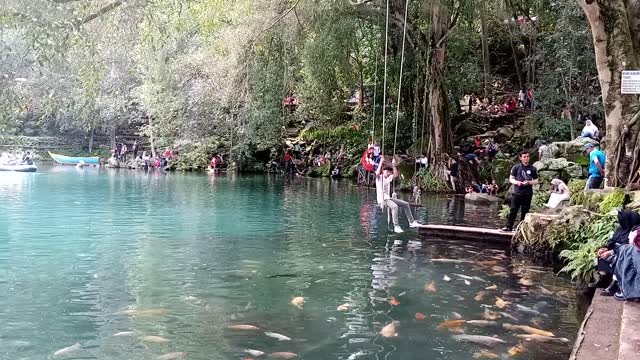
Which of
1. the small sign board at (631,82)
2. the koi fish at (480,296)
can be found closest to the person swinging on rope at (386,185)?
the small sign board at (631,82)

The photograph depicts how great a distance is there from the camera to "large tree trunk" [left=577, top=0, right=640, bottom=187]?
34.9 ft

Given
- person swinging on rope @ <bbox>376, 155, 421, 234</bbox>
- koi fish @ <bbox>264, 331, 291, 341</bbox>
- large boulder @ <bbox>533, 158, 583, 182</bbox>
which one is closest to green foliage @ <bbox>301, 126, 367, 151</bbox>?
large boulder @ <bbox>533, 158, 583, 182</bbox>

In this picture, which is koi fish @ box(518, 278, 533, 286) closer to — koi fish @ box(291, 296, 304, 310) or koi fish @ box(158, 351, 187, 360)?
koi fish @ box(291, 296, 304, 310)

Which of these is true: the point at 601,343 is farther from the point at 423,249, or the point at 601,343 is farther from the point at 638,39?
the point at 638,39

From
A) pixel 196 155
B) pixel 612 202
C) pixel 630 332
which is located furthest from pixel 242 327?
pixel 196 155

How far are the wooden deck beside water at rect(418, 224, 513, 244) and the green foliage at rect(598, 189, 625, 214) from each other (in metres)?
1.89

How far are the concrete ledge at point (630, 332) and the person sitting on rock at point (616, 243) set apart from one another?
0.65 meters

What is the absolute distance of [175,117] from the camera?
35438 mm

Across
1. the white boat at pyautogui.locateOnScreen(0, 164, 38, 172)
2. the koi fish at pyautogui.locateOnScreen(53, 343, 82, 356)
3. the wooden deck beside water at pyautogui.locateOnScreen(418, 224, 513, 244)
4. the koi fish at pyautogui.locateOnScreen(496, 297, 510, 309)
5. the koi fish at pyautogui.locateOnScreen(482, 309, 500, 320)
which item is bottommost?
the koi fish at pyautogui.locateOnScreen(53, 343, 82, 356)

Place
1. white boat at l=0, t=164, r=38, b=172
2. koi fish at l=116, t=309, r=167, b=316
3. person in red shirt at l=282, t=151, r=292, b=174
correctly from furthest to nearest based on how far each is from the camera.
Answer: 1. person in red shirt at l=282, t=151, r=292, b=174
2. white boat at l=0, t=164, r=38, b=172
3. koi fish at l=116, t=309, r=167, b=316

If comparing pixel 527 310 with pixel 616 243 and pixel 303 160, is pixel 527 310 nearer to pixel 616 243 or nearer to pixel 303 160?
pixel 616 243

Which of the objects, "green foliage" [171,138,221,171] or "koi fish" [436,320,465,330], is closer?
"koi fish" [436,320,465,330]

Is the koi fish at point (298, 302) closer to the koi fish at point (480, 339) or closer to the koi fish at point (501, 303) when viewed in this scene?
the koi fish at point (480, 339)

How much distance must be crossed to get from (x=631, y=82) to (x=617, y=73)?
341mm
